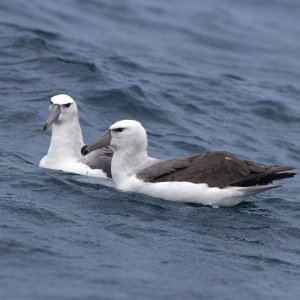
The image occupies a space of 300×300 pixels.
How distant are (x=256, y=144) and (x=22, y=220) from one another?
283 inches

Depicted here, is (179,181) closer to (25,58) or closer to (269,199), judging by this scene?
(269,199)

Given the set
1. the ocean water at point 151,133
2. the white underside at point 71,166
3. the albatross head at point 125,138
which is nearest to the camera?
the ocean water at point 151,133

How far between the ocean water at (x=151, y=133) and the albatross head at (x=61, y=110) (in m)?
0.76

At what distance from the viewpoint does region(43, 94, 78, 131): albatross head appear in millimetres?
15328

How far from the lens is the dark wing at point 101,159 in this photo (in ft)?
49.8

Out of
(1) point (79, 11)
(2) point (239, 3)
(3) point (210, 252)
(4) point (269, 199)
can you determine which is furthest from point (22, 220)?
(2) point (239, 3)

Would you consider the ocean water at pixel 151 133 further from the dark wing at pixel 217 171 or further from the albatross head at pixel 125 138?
the albatross head at pixel 125 138

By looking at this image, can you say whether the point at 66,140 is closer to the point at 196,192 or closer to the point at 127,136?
the point at 127,136

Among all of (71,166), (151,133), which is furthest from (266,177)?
(151,133)

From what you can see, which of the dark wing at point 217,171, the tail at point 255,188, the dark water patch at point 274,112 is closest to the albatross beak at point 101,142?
the dark wing at point 217,171

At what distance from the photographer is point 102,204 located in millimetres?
13344

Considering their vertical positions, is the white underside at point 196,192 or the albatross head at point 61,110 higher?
the albatross head at point 61,110

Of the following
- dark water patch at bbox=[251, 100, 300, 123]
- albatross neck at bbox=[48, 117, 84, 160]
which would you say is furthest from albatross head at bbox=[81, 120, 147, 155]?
dark water patch at bbox=[251, 100, 300, 123]

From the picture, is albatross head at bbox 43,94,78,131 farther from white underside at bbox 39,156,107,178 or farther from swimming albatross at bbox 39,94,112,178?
white underside at bbox 39,156,107,178
